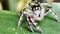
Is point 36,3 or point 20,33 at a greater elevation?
point 36,3

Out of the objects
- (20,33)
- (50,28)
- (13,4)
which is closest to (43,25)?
(50,28)

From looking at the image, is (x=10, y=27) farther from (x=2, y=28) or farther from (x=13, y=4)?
(x=13, y=4)

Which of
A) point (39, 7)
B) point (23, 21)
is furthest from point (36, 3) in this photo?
point (23, 21)

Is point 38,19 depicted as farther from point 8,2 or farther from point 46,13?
point 8,2

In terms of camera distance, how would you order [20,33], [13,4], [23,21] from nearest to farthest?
[20,33] < [23,21] < [13,4]

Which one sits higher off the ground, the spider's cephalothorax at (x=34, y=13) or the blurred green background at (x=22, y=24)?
the spider's cephalothorax at (x=34, y=13)

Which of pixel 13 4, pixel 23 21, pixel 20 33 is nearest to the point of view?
pixel 20 33

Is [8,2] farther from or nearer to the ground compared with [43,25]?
farther from the ground

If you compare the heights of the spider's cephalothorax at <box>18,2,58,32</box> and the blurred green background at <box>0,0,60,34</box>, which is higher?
the spider's cephalothorax at <box>18,2,58,32</box>

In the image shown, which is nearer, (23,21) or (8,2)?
(23,21)
